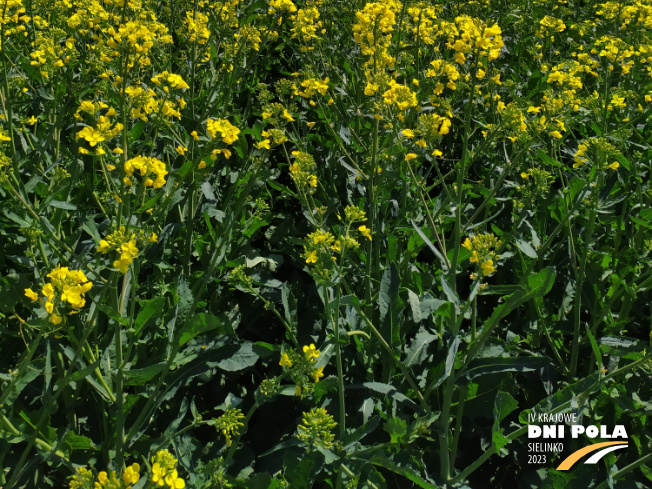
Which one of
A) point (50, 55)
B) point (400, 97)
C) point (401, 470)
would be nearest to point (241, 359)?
point (401, 470)

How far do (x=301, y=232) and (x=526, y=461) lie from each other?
1772mm

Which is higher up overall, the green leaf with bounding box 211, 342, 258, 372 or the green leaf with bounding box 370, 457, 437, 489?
the green leaf with bounding box 211, 342, 258, 372

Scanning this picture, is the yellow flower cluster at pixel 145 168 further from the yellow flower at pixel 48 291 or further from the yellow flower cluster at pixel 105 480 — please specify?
the yellow flower cluster at pixel 105 480

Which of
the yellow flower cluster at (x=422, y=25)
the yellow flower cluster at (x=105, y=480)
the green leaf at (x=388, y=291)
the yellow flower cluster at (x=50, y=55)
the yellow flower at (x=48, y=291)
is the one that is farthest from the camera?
the yellow flower cluster at (x=422, y=25)

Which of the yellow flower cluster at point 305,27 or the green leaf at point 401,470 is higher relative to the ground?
the yellow flower cluster at point 305,27

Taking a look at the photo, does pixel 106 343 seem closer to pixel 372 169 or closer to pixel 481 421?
pixel 372 169

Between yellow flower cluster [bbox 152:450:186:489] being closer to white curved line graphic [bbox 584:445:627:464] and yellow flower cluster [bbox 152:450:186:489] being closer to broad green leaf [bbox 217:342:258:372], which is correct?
broad green leaf [bbox 217:342:258:372]

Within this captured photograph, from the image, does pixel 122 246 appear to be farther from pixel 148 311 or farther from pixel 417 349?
pixel 417 349

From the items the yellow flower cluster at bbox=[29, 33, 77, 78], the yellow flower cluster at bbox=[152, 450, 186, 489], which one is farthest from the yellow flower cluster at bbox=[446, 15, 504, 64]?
the yellow flower cluster at bbox=[29, 33, 77, 78]

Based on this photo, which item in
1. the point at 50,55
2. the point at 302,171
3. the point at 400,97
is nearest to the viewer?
the point at 302,171

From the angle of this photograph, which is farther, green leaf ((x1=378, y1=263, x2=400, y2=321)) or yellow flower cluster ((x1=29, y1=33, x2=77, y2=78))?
yellow flower cluster ((x1=29, y1=33, x2=77, y2=78))

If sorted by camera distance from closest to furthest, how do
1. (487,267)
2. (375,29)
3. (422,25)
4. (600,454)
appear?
(487,267) → (600,454) → (375,29) → (422,25)

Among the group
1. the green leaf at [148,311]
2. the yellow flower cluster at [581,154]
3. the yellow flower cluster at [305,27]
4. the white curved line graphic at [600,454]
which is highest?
the yellow flower cluster at [305,27]

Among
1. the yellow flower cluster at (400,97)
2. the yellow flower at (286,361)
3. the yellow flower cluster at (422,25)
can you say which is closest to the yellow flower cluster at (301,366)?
the yellow flower at (286,361)
